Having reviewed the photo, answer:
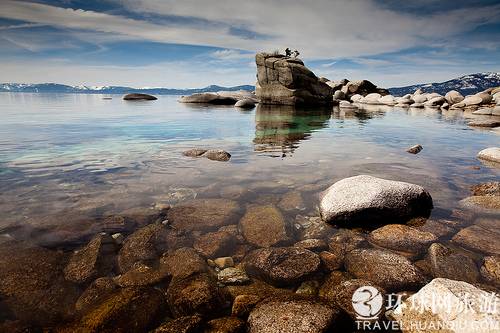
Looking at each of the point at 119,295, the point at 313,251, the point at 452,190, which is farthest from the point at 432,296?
the point at 452,190

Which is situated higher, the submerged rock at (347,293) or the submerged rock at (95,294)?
the submerged rock at (347,293)

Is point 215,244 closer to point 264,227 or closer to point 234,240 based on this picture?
point 234,240

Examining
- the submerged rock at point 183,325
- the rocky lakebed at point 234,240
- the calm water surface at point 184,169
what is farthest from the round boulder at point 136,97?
the submerged rock at point 183,325

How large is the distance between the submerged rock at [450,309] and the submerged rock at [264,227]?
2231mm

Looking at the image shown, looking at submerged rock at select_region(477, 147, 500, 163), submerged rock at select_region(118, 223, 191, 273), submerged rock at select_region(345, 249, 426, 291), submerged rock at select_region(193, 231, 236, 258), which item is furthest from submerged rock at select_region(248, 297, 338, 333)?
submerged rock at select_region(477, 147, 500, 163)

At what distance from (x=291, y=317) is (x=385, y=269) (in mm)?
1823

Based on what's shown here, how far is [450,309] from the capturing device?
9.85ft

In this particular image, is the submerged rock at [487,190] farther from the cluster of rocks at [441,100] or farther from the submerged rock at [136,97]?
the submerged rock at [136,97]

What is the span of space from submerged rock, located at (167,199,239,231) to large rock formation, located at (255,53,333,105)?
111ft

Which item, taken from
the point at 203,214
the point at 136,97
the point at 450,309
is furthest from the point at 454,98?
the point at 136,97

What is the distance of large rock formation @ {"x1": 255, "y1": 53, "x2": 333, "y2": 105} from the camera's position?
38000 mm

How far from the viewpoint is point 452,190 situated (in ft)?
24.5

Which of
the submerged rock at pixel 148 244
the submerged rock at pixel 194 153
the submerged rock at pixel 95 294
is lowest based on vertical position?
the submerged rock at pixel 95 294

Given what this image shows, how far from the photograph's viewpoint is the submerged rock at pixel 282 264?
4.13 meters
